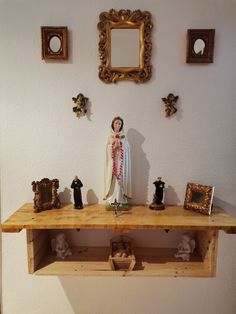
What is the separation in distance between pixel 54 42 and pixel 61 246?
0.93 m

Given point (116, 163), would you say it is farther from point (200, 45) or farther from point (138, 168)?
point (200, 45)

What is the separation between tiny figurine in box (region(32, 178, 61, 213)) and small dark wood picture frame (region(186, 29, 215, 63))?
0.82m

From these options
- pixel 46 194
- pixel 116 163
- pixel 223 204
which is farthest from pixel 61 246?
pixel 223 204

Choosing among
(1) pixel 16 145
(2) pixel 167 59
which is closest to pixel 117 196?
(1) pixel 16 145

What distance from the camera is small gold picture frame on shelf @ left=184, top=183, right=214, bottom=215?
1.12 metres

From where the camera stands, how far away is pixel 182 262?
120 centimetres

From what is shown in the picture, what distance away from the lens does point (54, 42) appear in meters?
1.20

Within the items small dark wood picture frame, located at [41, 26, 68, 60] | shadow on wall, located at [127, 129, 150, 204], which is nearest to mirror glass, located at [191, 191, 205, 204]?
shadow on wall, located at [127, 129, 150, 204]

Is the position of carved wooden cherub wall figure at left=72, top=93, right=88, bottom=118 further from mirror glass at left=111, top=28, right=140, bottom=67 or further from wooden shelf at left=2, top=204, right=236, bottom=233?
wooden shelf at left=2, top=204, right=236, bottom=233

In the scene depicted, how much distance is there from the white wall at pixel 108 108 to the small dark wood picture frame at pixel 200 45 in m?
0.03

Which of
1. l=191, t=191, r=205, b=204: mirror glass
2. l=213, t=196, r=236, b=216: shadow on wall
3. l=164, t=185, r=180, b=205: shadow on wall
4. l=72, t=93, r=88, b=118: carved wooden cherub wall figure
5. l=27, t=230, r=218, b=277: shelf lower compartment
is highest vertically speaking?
l=72, t=93, r=88, b=118: carved wooden cherub wall figure

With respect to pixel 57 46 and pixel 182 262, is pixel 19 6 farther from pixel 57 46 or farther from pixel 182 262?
pixel 182 262

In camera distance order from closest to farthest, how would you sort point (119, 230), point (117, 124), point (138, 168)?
point (119, 230)
point (117, 124)
point (138, 168)

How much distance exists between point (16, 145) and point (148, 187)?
0.66m
